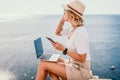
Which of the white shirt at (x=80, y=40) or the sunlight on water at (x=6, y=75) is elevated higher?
the white shirt at (x=80, y=40)

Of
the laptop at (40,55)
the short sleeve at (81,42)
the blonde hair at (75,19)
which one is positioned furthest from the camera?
the laptop at (40,55)

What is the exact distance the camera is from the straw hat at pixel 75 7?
4.61 metres

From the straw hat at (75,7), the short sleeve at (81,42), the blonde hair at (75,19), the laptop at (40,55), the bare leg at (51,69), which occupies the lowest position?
the bare leg at (51,69)

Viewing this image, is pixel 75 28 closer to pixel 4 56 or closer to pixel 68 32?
pixel 68 32

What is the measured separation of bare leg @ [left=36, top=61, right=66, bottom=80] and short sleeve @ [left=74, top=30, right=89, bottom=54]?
1.89ft

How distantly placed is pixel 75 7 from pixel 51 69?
140cm

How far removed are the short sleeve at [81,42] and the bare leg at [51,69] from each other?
57cm

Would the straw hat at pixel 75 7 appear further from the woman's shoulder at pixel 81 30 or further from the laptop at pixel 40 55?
the laptop at pixel 40 55

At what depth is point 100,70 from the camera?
201ft

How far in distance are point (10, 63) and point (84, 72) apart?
6728cm

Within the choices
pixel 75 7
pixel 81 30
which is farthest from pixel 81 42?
pixel 75 7

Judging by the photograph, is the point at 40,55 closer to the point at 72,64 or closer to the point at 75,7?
the point at 72,64

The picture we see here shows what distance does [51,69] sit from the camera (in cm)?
460

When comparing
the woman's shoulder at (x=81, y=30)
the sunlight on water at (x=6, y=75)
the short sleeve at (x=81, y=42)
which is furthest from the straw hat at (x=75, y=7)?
the sunlight on water at (x=6, y=75)
